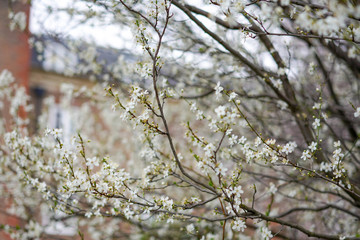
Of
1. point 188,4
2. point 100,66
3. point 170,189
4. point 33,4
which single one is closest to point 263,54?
point 188,4

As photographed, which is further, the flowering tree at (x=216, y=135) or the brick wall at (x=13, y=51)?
the brick wall at (x=13, y=51)

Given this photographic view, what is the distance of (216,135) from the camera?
282 inches

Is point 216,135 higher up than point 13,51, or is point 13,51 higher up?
point 13,51

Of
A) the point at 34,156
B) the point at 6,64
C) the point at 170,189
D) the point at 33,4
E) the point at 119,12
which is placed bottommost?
the point at 34,156

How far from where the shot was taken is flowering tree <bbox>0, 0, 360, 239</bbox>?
2857 millimetres

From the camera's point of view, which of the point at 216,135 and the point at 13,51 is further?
the point at 13,51

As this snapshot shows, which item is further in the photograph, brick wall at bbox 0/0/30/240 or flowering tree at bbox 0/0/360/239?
brick wall at bbox 0/0/30/240

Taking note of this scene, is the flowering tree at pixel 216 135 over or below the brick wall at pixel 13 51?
below

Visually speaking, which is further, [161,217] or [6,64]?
[6,64]

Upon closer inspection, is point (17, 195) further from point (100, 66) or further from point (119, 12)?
point (119, 12)

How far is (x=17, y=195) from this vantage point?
18.8ft

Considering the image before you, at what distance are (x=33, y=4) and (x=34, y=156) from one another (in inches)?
82.7

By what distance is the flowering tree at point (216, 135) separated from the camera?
112 inches

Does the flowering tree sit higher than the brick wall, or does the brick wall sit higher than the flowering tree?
the brick wall
